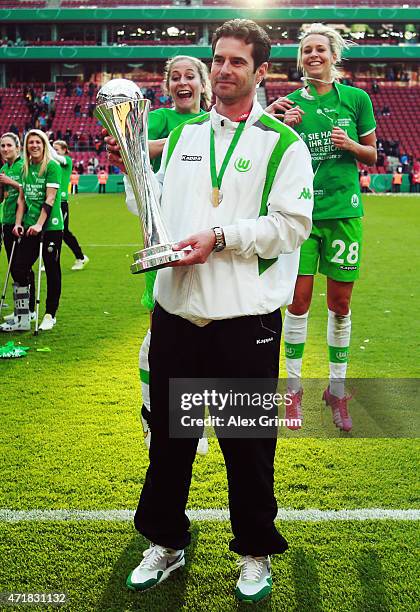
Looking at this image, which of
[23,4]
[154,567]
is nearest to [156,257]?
[154,567]

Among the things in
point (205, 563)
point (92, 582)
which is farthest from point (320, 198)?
point (92, 582)

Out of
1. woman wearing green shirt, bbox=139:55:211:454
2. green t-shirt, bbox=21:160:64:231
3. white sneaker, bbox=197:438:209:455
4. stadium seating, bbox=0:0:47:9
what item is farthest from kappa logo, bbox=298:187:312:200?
stadium seating, bbox=0:0:47:9

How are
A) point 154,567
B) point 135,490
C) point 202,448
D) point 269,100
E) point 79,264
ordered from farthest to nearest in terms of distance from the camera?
point 269,100
point 79,264
point 202,448
point 135,490
point 154,567

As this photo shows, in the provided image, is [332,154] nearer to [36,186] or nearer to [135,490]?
[135,490]

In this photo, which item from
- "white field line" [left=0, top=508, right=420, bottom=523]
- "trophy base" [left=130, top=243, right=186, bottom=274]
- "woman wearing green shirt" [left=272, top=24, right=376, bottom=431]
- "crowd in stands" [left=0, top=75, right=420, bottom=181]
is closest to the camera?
"trophy base" [left=130, top=243, right=186, bottom=274]

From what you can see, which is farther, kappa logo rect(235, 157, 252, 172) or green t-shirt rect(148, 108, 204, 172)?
green t-shirt rect(148, 108, 204, 172)

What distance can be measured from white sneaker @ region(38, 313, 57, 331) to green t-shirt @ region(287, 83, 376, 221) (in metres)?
3.87

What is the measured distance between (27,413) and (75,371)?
108cm

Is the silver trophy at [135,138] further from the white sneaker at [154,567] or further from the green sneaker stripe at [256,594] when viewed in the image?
the green sneaker stripe at [256,594]

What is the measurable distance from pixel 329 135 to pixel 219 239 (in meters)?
2.10

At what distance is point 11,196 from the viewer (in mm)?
7230

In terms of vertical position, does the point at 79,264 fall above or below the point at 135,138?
below

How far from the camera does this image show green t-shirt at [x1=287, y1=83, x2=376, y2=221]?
427cm

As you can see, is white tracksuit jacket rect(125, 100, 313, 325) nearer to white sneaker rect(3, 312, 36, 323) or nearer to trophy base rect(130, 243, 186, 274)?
trophy base rect(130, 243, 186, 274)
